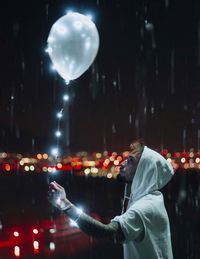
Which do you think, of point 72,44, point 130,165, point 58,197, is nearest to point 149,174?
point 130,165

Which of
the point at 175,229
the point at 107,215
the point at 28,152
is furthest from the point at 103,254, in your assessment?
the point at 28,152

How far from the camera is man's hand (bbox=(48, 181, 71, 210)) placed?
305 centimetres

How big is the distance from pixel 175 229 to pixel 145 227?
1008 centimetres

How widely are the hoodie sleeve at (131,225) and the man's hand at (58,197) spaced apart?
0.34 m

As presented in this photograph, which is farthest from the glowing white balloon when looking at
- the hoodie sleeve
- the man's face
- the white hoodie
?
the hoodie sleeve

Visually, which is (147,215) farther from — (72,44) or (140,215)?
(72,44)

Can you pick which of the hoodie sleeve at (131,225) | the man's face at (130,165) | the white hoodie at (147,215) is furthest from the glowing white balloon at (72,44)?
the hoodie sleeve at (131,225)

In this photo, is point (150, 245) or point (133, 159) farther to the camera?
point (133, 159)

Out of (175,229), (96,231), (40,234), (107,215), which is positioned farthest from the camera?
(107,215)

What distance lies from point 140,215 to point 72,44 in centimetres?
279

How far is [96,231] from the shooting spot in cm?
292

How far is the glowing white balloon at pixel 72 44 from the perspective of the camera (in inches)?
203

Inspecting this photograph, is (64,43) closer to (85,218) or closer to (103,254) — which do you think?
(85,218)

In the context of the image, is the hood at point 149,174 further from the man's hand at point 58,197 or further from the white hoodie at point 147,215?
the man's hand at point 58,197
